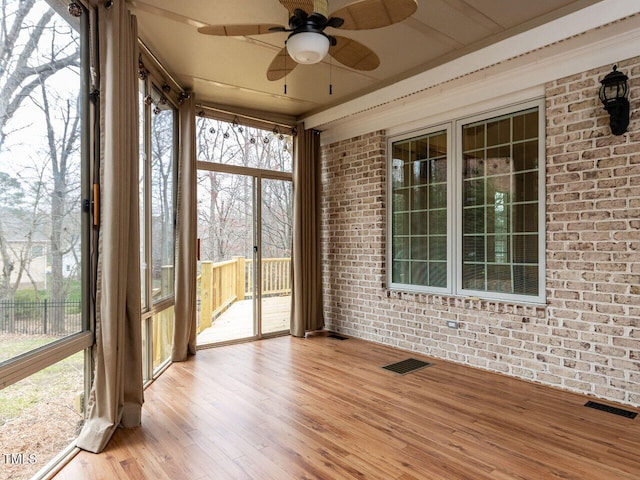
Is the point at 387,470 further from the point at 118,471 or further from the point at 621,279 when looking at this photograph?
Answer: the point at 621,279

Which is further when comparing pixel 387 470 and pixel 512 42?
pixel 512 42

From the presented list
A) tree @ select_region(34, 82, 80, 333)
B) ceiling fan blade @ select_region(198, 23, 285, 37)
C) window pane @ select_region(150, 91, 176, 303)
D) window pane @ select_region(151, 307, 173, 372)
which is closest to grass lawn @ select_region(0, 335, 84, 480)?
tree @ select_region(34, 82, 80, 333)

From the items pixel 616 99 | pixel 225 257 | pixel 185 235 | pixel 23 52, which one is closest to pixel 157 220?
pixel 185 235

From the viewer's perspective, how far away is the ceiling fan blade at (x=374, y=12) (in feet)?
6.22

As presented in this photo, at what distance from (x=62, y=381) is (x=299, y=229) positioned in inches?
127

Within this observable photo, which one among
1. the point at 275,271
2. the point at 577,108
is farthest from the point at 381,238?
the point at 577,108

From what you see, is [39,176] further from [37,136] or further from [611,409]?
[611,409]

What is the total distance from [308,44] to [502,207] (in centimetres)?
249

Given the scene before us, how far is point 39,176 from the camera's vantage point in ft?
6.57

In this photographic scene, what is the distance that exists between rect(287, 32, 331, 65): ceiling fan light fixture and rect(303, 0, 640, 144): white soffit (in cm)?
179

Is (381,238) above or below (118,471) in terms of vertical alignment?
above

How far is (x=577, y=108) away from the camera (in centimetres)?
310

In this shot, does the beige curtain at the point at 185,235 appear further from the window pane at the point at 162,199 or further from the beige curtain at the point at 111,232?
the beige curtain at the point at 111,232

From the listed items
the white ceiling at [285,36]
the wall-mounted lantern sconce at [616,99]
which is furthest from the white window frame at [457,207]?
the white ceiling at [285,36]
